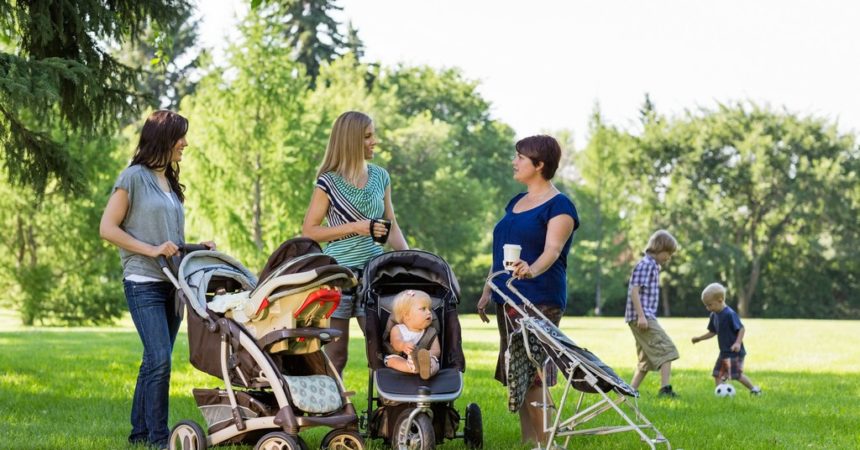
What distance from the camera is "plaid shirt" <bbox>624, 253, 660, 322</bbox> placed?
9758mm

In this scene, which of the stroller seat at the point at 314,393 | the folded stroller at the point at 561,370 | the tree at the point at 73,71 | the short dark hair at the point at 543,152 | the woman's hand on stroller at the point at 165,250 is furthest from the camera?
the tree at the point at 73,71

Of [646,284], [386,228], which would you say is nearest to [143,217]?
[386,228]

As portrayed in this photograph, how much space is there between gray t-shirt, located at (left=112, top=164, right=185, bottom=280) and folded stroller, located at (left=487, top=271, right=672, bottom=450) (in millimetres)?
1889

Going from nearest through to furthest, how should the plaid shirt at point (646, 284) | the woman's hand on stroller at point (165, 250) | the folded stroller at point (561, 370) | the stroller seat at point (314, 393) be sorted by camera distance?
the folded stroller at point (561, 370) < the stroller seat at point (314, 393) < the woman's hand on stroller at point (165, 250) < the plaid shirt at point (646, 284)

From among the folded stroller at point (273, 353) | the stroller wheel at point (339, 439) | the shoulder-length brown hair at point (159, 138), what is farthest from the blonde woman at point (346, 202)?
the shoulder-length brown hair at point (159, 138)

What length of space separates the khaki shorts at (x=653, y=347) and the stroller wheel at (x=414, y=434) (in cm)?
439

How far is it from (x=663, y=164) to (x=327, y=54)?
52.4 feet

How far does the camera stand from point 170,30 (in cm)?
1048

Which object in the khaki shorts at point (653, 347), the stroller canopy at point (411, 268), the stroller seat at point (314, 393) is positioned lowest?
the stroller seat at point (314, 393)

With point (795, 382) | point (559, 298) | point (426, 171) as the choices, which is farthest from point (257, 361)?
point (426, 171)

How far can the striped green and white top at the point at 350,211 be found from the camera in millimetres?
6336

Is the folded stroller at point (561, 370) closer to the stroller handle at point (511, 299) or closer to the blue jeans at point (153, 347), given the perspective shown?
the stroller handle at point (511, 299)

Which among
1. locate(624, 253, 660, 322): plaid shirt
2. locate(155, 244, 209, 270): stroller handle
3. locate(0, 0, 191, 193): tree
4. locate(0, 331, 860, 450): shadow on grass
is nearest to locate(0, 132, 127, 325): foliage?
locate(0, 331, 860, 450): shadow on grass

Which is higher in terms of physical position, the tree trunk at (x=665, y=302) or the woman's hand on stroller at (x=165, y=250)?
the tree trunk at (x=665, y=302)
